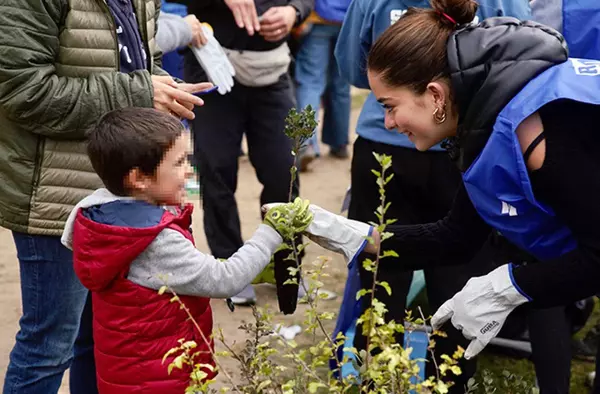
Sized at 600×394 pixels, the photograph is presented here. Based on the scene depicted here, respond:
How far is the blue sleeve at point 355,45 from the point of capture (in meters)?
3.03

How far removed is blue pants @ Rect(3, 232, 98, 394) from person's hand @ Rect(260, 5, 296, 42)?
1.77 meters

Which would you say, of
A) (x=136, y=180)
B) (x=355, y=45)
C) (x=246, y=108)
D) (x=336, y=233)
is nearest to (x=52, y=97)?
(x=136, y=180)

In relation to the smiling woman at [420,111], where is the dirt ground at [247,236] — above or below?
below

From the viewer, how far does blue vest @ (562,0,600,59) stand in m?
2.90

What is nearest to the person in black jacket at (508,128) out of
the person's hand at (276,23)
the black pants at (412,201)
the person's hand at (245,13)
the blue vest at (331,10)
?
the black pants at (412,201)

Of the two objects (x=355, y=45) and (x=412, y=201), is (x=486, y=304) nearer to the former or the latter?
(x=412, y=201)

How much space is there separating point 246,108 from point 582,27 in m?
1.65

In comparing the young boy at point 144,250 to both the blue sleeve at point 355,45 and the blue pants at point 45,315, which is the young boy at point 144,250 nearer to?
the blue pants at point 45,315

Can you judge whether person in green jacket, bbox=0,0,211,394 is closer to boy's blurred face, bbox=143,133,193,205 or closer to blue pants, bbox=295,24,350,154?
boy's blurred face, bbox=143,133,193,205

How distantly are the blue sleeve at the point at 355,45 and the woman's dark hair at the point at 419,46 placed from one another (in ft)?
2.31

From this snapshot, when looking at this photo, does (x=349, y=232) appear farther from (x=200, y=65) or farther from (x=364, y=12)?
(x=200, y=65)

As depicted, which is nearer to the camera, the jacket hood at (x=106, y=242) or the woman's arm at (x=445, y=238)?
the jacket hood at (x=106, y=242)

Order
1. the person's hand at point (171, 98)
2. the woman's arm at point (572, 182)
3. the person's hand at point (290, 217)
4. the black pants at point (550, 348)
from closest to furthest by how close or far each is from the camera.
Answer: the woman's arm at point (572, 182)
the person's hand at point (290, 217)
the person's hand at point (171, 98)
the black pants at point (550, 348)

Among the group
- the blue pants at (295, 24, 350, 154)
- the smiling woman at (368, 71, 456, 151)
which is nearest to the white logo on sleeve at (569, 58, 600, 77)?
the smiling woman at (368, 71, 456, 151)
